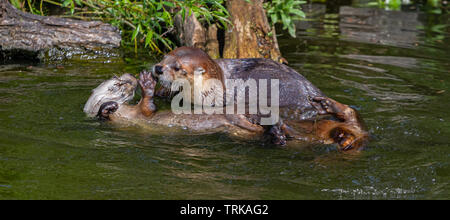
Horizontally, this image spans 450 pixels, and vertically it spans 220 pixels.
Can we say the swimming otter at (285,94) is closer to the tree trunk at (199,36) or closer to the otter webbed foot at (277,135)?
the otter webbed foot at (277,135)

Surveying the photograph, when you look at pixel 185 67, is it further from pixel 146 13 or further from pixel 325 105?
pixel 146 13

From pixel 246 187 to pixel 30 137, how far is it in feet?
5.27

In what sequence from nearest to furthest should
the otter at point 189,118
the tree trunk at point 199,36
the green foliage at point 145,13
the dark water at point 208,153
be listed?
1. the dark water at point 208,153
2. the otter at point 189,118
3. the green foliage at point 145,13
4. the tree trunk at point 199,36

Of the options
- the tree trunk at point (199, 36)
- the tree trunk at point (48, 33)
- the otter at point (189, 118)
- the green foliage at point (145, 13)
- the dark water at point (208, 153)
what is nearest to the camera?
the dark water at point (208, 153)

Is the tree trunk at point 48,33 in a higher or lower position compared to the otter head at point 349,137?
higher

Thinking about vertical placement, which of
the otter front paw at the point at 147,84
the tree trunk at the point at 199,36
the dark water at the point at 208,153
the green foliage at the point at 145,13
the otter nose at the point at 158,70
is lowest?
the dark water at the point at 208,153

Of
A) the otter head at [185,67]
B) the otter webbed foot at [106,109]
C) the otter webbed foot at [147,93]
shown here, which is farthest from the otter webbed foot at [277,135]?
the otter webbed foot at [106,109]

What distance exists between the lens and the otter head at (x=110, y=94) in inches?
156

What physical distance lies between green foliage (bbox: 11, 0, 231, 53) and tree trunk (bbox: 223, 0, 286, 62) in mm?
135

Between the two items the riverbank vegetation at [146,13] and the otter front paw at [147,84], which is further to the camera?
the riverbank vegetation at [146,13]

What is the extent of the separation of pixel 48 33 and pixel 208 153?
3214 millimetres

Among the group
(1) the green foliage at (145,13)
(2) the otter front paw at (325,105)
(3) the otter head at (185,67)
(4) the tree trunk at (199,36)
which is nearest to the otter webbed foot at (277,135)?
(2) the otter front paw at (325,105)

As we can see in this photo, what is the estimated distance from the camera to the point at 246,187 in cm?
275

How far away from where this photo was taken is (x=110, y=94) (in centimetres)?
399
